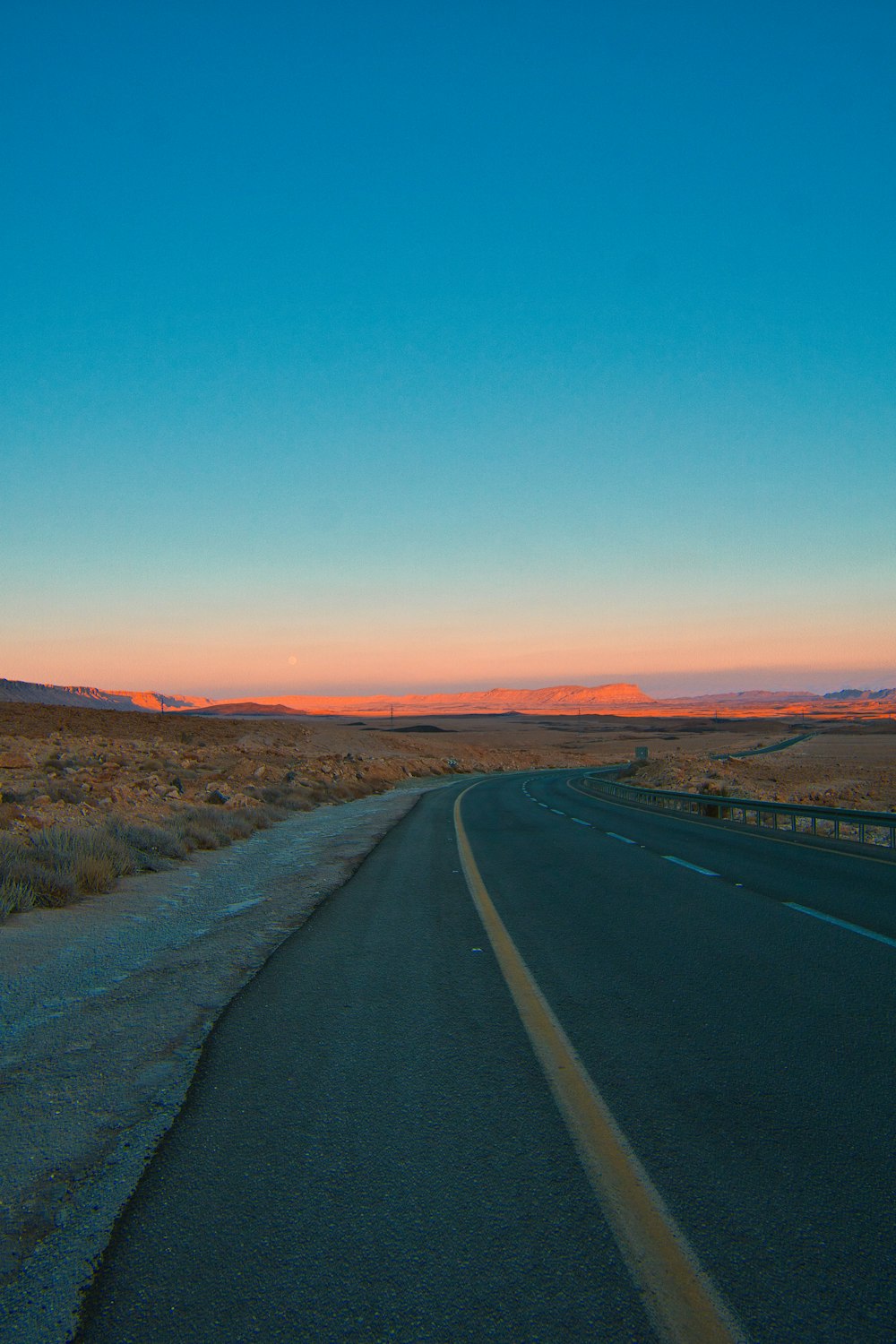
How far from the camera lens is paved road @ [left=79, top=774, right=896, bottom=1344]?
2.64 meters

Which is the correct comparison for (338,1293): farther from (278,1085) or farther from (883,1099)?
(883,1099)

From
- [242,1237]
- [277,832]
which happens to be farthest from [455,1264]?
[277,832]

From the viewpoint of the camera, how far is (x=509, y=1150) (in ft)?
12.0

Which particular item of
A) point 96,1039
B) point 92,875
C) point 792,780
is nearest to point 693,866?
point 92,875

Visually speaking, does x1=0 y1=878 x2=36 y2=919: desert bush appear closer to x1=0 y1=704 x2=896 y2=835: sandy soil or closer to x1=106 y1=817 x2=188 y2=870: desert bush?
x1=106 y1=817 x2=188 y2=870: desert bush

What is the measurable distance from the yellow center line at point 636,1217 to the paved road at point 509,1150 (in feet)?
0.11

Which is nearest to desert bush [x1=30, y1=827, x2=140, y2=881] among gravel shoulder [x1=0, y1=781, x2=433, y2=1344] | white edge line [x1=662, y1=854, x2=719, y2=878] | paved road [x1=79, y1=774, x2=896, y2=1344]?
gravel shoulder [x1=0, y1=781, x2=433, y2=1344]

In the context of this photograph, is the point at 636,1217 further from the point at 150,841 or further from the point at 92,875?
the point at 150,841

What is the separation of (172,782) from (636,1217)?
89.5ft

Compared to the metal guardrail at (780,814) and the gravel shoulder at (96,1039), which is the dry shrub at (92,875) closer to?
the gravel shoulder at (96,1039)

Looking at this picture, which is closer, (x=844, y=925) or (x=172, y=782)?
(x=844, y=925)

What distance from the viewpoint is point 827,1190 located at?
3225mm

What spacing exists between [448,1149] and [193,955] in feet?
15.5

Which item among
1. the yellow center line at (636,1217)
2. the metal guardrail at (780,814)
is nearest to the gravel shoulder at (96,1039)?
the yellow center line at (636,1217)
